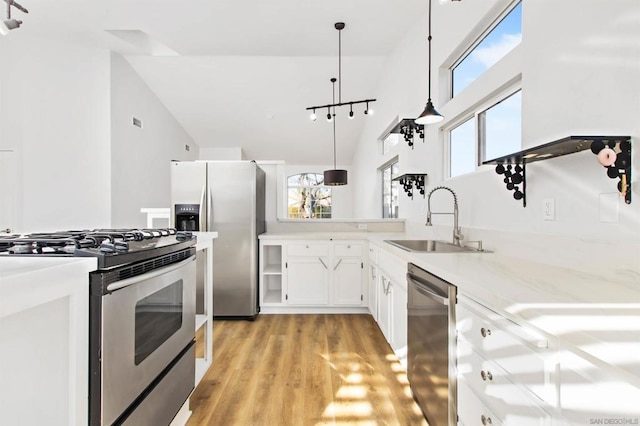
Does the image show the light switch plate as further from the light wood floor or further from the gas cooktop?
the gas cooktop

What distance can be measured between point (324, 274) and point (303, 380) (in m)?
1.49

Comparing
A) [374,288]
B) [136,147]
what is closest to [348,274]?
[374,288]

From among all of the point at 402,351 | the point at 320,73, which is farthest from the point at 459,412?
the point at 320,73

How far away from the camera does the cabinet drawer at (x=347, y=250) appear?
3.54 meters

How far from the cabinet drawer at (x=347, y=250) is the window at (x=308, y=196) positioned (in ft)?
20.9

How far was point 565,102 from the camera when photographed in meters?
1.42

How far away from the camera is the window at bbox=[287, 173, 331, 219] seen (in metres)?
9.86

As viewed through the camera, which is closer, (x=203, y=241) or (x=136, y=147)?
(x=203, y=241)

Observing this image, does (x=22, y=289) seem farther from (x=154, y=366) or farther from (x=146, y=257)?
(x=154, y=366)

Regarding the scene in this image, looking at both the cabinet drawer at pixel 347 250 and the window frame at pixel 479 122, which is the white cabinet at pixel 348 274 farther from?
the window frame at pixel 479 122

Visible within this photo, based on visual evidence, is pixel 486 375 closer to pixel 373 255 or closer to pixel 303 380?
pixel 303 380

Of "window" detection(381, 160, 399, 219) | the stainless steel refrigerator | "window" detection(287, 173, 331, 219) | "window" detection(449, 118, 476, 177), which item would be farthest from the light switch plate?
A: "window" detection(287, 173, 331, 219)

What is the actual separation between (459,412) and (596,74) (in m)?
1.50

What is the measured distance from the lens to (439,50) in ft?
9.21
